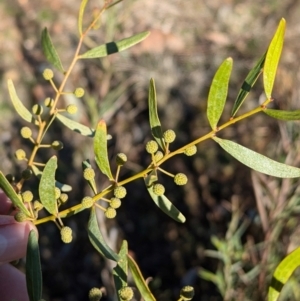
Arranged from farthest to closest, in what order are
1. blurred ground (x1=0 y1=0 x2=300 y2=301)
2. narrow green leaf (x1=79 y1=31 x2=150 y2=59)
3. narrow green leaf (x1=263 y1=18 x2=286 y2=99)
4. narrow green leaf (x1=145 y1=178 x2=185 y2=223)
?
1. blurred ground (x1=0 y1=0 x2=300 y2=301)
2. narrow green leaf (x1=79 y1=31 x2=150 y2=59)
3. narrow green leaf (x1=145 y1=178 x2=185 y2=223)
4. narrow green leaf (x1=263 y1=18 x2=286 y2=99)

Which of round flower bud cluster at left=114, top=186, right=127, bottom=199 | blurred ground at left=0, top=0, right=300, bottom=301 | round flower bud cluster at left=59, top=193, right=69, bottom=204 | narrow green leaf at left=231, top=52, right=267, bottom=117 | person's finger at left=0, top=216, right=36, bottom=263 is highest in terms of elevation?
narrow green leaf at left=231, top=52, right=267, bottom=117

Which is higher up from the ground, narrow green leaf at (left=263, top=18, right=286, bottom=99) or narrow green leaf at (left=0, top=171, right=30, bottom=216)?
narrow green leaf at (left=263, top=18, right=286, bottom=99)

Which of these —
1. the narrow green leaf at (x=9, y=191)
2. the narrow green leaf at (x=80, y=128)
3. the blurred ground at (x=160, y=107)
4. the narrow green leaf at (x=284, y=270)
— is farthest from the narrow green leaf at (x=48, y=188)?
the blurred ground at (x=160, y=107)

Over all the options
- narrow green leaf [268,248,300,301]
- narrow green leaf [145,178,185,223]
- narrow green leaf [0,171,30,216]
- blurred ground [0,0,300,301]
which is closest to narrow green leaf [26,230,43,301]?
narrow green leaf [0,171,30,216]

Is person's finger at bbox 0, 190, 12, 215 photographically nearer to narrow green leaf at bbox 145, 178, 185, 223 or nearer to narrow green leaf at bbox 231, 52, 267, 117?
narrow green leaf at bbox 145, 178, 185, 223

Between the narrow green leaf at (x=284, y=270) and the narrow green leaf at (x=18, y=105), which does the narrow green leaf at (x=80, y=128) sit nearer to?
the narrow green leaf at (x=18, y=105)

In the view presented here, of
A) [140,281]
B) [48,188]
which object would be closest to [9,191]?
[48,188]
